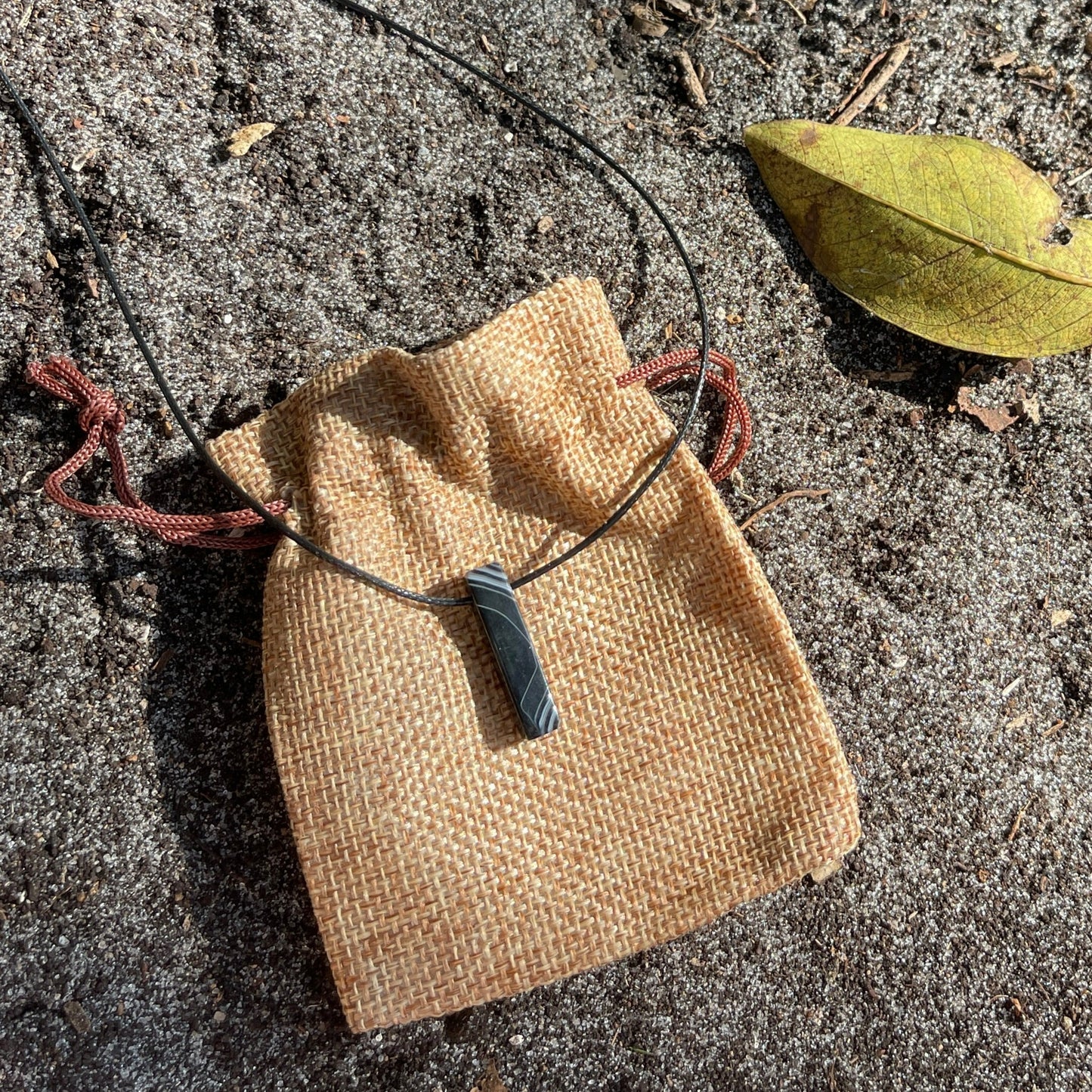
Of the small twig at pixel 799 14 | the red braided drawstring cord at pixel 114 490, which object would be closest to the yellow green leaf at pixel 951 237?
the small twig at pixel 799 14

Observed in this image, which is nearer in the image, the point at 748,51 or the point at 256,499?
the point at 256,499

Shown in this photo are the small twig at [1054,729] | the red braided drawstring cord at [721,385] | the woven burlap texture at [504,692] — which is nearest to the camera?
the woven burlap texture at [504,692]

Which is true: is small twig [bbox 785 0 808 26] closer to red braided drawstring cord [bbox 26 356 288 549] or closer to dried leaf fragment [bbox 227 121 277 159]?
dried leaf fragment [bbox 227 121 277 159]

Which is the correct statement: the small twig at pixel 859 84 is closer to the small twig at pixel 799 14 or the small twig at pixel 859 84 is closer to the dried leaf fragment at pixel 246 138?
the small twig at pixel 799 14

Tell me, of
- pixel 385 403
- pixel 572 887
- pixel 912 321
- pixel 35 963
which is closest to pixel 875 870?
pixel 572 887

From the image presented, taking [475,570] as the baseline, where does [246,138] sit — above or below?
above

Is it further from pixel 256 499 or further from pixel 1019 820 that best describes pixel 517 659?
pixel 1019 820

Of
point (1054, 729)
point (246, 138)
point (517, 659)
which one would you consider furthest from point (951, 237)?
point (246, 138)
